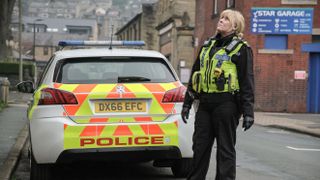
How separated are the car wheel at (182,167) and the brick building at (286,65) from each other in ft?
57.9

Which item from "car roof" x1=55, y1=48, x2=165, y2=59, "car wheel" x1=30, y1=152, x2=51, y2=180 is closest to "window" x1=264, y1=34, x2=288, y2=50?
"car roof" x1=55, y1=48, x2=165, y2=59

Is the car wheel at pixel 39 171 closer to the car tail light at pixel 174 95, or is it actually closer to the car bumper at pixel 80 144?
the car bumper at pixel 80 144

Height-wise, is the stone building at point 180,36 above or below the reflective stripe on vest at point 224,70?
above

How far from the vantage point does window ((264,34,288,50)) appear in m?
24.8

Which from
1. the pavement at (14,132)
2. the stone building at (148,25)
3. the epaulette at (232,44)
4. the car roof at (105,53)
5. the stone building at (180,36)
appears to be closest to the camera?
the epaulette at (232,44)

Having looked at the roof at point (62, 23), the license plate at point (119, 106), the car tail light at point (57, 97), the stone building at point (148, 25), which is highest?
the roof at point (62, 23)

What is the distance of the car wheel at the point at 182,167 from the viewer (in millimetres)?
7348

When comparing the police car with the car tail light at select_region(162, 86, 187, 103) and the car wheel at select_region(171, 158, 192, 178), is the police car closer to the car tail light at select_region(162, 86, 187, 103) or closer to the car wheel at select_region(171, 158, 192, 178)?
the car tail light at select_region(162, 86, 187, 103)

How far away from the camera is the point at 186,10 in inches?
1630

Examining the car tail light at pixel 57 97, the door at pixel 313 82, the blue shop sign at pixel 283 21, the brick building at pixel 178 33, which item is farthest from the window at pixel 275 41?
the car tail light at pixel 57 97

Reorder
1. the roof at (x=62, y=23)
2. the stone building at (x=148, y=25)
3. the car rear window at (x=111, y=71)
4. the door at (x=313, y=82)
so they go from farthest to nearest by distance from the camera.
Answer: the roof at (x=62, y=23)
the stone building at (x=148, y=25)
the door at (x=313, y=82)
the car rear window at (x=111, y=71)

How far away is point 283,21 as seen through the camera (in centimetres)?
2470

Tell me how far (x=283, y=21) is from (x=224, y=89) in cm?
1998

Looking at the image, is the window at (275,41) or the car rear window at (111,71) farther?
the window at (275,41)
